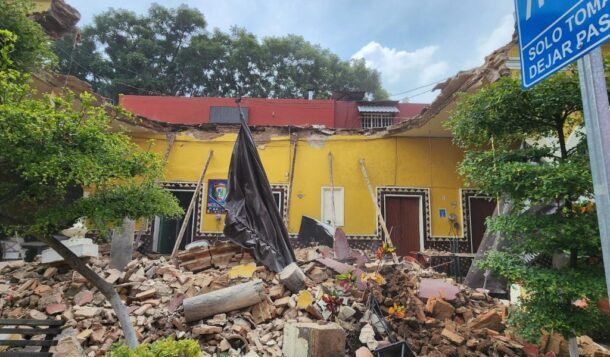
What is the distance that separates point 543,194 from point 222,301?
13.5 ft

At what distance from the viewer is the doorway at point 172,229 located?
1160 cm

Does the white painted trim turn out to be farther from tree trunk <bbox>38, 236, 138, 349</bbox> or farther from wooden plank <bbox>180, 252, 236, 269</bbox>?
tree trunk <bbox>38, 236, 138, 349</bbox>

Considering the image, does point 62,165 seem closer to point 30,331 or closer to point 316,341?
point 30,331

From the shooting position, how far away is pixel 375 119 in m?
16.2

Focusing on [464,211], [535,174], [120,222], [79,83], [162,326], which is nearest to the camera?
[535,174]

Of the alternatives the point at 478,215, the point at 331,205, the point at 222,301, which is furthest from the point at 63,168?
the point at 478,215

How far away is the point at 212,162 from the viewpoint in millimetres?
11773

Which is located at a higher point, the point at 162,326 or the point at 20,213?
the point at 20,213

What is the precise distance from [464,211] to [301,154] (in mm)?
5316

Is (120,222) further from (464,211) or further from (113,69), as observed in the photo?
(113,69)

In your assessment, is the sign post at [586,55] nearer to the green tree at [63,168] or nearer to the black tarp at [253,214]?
the green tree at [63,168]

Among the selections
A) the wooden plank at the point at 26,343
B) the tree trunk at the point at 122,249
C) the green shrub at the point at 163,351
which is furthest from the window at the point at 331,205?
the green shrub at the point at 163,351

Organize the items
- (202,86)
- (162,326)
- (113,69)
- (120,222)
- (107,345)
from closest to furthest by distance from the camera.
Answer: (120,222) → (107,345) → (162,326) → (113,69) → (202,86)

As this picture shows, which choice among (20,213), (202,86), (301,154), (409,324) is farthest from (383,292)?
(202,86)
